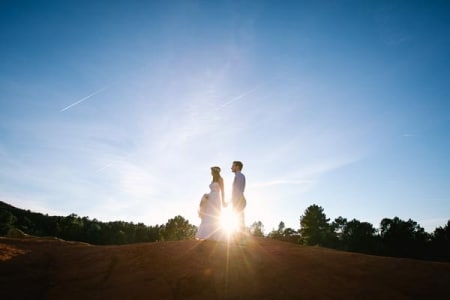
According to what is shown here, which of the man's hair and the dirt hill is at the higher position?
the man's hair

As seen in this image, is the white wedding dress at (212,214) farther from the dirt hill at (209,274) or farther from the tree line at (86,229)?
the tree line at (86,229)

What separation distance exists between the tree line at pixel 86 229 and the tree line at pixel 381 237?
34.8 meters

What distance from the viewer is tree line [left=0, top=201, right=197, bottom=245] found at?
75.2 m

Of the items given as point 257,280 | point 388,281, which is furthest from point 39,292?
point 388,281

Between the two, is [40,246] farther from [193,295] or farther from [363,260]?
[363,260]

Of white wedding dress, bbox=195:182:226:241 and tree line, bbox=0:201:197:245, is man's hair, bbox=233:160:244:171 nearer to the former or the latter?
white wedding dress, bbox=195:182:226:241

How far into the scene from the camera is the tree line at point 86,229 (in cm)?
7525

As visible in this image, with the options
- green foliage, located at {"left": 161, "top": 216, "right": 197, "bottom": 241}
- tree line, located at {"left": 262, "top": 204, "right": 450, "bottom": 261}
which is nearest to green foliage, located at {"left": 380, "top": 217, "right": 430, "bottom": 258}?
tree line, located at {"left": 262, "top": 204, "right": 450, "bottom": 261}

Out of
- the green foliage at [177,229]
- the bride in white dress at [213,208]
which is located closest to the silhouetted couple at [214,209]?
the bride in white dress at [213,208]

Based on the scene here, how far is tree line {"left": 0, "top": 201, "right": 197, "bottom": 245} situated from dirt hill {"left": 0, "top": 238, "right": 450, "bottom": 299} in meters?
73.7

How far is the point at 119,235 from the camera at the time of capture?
273 ft

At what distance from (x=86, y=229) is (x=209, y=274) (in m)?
89.6

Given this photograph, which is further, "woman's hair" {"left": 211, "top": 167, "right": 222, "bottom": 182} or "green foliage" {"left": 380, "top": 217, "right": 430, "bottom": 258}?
"green foliage" {"left": 380, "top": 217, "right": 430, "bottom": 258}

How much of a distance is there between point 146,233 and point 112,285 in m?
97.2
